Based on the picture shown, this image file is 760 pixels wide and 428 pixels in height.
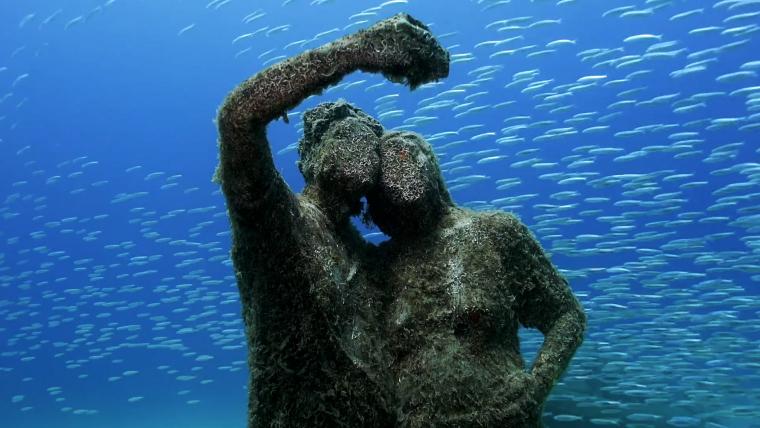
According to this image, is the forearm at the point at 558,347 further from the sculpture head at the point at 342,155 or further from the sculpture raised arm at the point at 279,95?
the sculpture raised arm at the point at 279,95

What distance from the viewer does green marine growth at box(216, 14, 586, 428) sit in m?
2.10

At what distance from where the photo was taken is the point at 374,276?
2594 millimetres

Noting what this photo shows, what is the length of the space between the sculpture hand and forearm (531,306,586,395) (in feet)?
4.31

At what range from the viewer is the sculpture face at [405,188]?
2.50 meters

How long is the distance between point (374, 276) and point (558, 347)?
0.86 metres

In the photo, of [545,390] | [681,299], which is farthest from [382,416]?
[681,299]

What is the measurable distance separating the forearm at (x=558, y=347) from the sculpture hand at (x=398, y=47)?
1.31 meters

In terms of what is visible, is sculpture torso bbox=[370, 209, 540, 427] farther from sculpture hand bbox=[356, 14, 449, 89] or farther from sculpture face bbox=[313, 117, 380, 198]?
sculpture hand bbox=[356, 14, 449, 89]

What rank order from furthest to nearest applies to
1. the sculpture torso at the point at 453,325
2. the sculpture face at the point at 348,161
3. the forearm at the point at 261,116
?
1. the sculpture face at the point at 348,161
2. the sculpture torso at the point at 453,325
3. the forearm at the point at 261,116

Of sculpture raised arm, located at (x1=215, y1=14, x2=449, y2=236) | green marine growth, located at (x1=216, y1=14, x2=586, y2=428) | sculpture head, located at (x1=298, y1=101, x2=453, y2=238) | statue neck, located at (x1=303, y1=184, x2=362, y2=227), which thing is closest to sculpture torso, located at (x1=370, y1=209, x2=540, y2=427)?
green marine growth, located at (x1=216, y1=14, x2=586, y2=428)

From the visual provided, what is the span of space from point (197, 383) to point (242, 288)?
42844mm

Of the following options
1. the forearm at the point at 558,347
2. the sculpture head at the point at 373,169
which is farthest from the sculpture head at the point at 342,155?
the forearm at the point at 558,347

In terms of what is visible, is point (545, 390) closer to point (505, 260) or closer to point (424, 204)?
point (505, 260)

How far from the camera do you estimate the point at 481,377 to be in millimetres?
2264
